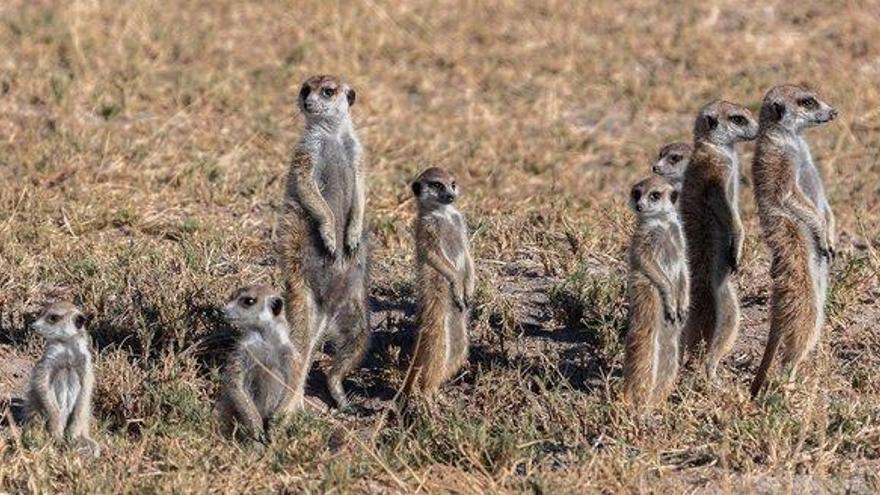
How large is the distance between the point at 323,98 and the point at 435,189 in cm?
71

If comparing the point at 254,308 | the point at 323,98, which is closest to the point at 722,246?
the point at 323,98

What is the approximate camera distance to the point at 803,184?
7590 millimetres

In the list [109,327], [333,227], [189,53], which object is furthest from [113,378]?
[189,53]

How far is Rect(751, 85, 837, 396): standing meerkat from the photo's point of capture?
7.45 meters

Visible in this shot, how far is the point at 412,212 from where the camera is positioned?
32.7ft

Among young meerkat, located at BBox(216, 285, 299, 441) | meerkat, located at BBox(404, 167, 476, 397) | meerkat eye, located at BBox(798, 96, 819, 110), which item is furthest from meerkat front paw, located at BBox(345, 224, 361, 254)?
meerkat eye, located at BBox(798, 96, 819, 110)

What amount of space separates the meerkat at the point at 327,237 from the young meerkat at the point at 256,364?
0.33 metres

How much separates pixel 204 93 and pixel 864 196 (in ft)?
13.9

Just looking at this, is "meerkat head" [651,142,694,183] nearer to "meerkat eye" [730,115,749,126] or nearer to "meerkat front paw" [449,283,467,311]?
"meerkat eye" [730,115,749,126]

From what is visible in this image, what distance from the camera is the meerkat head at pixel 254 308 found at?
7.26 m

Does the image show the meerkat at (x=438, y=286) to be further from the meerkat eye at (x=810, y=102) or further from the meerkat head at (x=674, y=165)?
the meerkat eye at (x=810, y=102)

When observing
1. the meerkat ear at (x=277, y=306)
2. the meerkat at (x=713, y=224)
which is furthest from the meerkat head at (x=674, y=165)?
the meerkat ear at (x=277, y=306)

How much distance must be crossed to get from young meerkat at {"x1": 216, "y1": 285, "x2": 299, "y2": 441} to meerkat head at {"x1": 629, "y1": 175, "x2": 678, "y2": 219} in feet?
4.97

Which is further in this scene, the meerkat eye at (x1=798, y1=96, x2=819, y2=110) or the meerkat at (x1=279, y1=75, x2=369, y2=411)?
the meerkat at (x1=279, y1=75, x2=369, y2=411)
